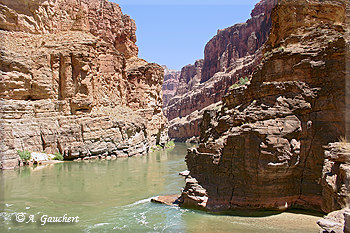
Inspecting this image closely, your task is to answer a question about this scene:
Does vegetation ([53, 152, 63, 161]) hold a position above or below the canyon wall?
below

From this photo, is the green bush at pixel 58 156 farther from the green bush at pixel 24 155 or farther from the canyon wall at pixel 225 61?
the canyon wall at pixel 225 61

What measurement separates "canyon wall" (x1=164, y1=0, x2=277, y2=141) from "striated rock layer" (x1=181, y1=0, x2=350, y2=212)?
72.8 m

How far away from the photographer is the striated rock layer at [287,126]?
10305mm

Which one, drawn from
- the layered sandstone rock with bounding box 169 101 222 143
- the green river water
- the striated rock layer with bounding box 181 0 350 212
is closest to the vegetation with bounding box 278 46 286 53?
the striated rock layer with bounding box 181 0 350 212

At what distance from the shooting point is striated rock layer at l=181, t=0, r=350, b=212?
10.3 m

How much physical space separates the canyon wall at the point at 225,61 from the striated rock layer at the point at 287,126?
72.8 m

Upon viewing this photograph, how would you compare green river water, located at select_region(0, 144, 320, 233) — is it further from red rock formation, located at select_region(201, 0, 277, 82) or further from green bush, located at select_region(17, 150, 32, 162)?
red rock formation, located at select_region(201, 0, 277, 82)

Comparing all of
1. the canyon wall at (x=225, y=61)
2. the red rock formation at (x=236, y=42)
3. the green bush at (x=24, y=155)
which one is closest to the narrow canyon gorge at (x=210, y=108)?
the green bush at (x=24, y=155)

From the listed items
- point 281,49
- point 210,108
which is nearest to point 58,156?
point 210,108

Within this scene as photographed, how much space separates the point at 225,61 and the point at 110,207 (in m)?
100

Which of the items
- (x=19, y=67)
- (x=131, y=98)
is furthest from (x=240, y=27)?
(x=19, y=67)

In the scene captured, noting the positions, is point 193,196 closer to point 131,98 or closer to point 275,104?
point 275,104

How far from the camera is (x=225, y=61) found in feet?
354

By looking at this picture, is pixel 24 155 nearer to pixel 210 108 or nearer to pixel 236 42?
pixel 210 108
